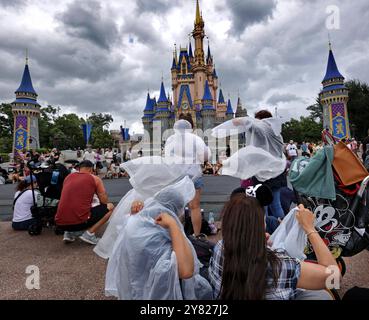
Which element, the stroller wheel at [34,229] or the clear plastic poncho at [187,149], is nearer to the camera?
the clear plastic poncho at [187,149]

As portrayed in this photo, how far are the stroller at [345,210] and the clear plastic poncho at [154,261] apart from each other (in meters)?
1.41

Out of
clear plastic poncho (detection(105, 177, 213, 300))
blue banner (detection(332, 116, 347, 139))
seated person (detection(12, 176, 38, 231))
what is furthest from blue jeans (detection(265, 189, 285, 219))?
blue banner (detection(332, 116, 347, 139))

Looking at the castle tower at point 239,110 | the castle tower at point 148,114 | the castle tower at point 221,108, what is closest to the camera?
the castle tower at point 221,108

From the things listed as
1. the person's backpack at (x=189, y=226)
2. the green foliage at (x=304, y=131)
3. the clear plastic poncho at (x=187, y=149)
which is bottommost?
the person's backpack at (x=189, y=226)

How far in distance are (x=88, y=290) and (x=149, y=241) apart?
4.92 feet

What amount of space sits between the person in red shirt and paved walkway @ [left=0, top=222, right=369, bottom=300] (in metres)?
0.23

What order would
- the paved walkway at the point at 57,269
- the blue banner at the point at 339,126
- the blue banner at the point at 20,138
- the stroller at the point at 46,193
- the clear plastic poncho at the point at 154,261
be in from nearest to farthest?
the clear plastic poncho at the point at 154,261 < the paved walkway at the point at 57,269 < the stroller at the point at 46,193 < the blue banner at the point at 339,126 < the blue banner at the point at 20,138

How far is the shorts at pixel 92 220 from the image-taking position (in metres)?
3.93

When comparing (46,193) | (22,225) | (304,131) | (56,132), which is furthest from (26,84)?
(304,131)

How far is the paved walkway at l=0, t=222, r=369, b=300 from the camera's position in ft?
8.75

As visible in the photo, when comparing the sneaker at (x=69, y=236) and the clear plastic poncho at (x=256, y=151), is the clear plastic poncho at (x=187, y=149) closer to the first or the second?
the clear plastic poncho at (x=256, y=151)

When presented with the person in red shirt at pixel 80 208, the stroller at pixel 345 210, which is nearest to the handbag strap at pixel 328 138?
the stroller at pixel 345 210

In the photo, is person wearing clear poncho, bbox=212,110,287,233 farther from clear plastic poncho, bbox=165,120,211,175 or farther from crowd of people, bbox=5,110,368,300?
crowd of people, bbox=5,110,368,300
